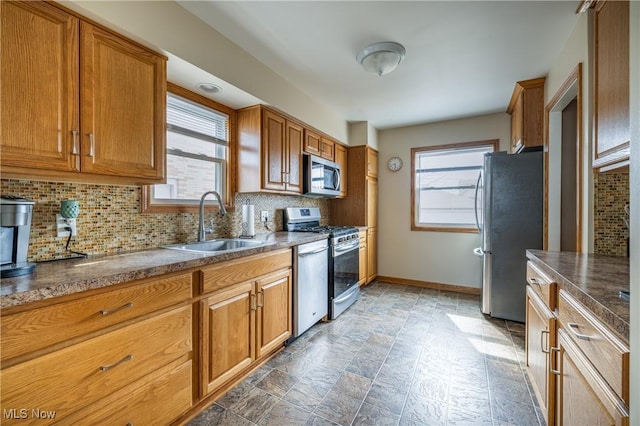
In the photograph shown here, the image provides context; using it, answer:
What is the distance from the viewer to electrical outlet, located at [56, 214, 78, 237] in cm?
150

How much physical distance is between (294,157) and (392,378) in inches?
86.9

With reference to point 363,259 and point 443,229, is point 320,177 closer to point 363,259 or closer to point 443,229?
point 363,259

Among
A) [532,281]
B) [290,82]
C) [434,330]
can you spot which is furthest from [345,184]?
[532,281]

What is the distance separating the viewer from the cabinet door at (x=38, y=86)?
1146 mm

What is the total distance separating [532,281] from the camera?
5.55ft

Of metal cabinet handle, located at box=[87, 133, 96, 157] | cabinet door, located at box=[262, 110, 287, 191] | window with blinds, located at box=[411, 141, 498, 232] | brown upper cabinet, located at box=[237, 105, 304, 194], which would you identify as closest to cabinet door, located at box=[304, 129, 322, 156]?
brown upper cabinet, located at box=[237, 105, 304, 194]

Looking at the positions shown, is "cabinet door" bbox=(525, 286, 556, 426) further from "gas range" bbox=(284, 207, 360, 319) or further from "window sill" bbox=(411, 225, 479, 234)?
"window sill" bbox=(411, 225, 479, 234)

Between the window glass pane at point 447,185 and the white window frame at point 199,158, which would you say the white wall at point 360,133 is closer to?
the window glass pane at point 447,185

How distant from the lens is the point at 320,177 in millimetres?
3363

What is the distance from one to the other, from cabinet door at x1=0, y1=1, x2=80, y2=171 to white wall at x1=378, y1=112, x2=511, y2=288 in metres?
3.87

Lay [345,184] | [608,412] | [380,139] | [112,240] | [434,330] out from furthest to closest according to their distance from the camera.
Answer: [380,139] → [345,184] → [434,330] → [112,240] → [608,412]

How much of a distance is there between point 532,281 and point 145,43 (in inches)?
105

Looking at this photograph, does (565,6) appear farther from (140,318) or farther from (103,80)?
(140,318)

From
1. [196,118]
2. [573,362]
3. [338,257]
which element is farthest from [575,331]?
[196,118]
